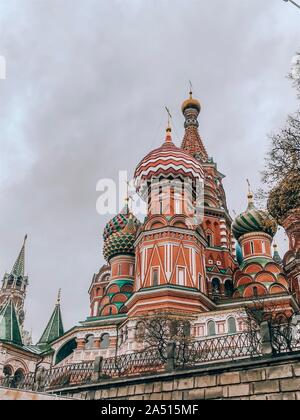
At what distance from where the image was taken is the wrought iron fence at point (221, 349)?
12102mm

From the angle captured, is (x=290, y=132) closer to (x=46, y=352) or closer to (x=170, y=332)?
(x=170, y=332)

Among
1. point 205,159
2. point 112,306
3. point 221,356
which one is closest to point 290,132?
point 221,356

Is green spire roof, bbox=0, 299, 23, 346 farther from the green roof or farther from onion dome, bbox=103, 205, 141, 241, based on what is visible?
onion dome, bbox=103, 205, 141, 241

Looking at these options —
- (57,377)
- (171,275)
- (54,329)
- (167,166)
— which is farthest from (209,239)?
(57,377)

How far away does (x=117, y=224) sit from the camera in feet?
127

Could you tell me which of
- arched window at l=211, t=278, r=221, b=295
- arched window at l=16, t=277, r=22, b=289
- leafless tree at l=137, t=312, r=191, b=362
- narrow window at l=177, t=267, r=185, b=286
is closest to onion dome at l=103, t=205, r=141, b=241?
arched window at l=211, t=278, r=221, b=295

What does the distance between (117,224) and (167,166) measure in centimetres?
830

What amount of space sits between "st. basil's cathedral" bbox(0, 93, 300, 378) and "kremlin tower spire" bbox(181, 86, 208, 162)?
683 centimetres

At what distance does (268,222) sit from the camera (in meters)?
15.6

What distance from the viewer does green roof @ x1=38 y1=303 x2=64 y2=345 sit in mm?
38334

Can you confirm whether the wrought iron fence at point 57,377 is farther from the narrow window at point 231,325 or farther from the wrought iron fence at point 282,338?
the narrow window at point 231,325

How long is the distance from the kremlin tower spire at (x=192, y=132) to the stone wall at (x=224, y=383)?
3507cm

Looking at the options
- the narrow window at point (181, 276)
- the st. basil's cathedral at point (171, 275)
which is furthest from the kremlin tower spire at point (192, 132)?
the narrow window at point (181, 276)
